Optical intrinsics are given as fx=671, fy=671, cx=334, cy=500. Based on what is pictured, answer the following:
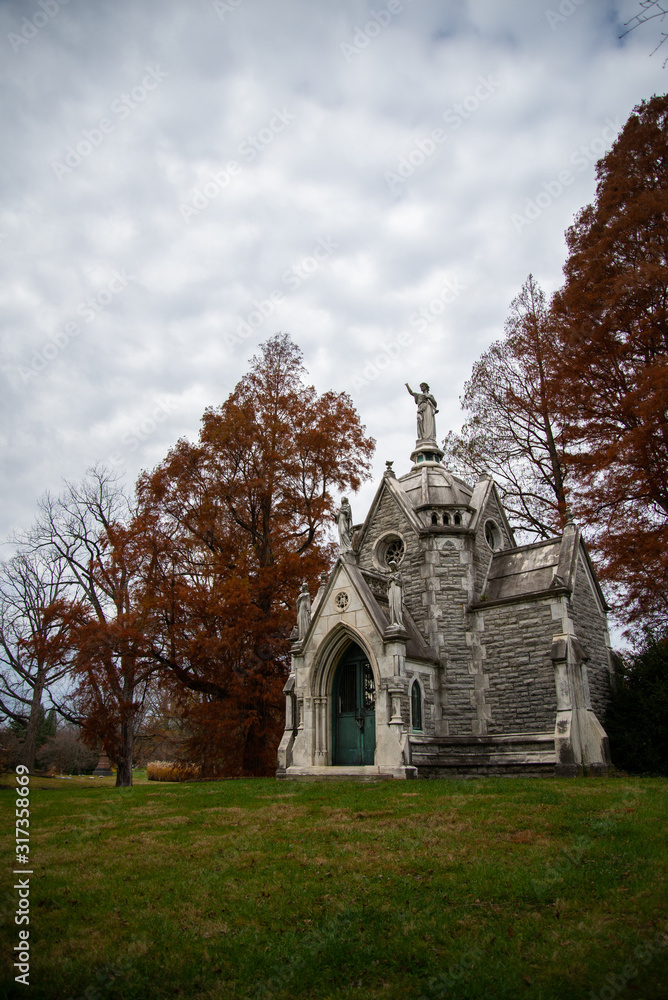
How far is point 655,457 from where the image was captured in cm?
1463

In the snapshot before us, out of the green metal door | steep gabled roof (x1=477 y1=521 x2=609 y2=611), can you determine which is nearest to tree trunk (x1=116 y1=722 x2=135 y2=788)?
the green metal door

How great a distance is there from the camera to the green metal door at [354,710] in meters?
15.1

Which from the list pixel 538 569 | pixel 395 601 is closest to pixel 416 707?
pixel 395 601

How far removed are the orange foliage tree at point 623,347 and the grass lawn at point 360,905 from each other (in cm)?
799

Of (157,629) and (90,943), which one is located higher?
(157,629)

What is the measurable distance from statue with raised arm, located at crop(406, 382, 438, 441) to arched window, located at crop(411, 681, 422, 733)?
773 cm

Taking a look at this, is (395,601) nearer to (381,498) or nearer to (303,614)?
(303,614)

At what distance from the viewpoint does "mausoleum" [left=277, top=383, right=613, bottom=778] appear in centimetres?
1371

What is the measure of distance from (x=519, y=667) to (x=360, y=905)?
35.8 ft

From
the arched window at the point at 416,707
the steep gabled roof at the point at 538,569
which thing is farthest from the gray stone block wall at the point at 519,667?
the arched window at the point at 416,707

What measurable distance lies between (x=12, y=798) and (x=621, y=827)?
11605mm

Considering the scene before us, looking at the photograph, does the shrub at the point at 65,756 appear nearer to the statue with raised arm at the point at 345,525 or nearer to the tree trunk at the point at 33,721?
the tree trunk at the point at 33,721

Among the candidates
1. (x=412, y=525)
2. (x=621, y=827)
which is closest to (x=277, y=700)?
(x=412, y=525)

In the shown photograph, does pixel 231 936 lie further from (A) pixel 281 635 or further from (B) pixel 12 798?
(A) pixel 281 635
